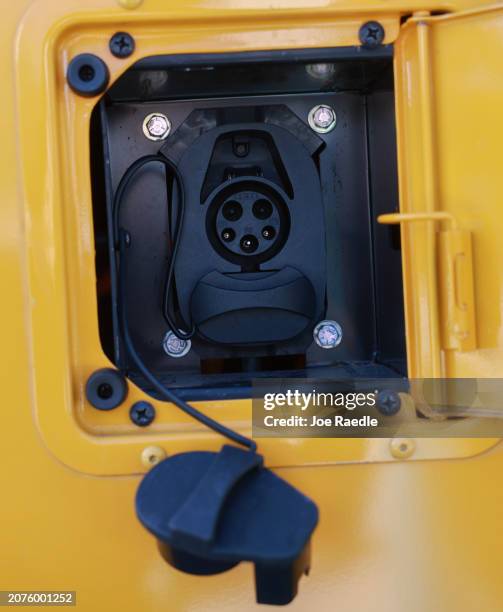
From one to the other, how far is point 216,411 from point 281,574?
11.0 inches

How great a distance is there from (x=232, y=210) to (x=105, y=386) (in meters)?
0.41

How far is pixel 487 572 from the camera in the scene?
1.13 meters

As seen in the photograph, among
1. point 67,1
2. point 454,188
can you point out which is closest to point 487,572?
point 454,188

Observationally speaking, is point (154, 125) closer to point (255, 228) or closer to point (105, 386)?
point (255, 228)

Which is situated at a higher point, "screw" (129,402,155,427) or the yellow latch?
the yellow latch

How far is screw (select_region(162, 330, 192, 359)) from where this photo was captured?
134cm

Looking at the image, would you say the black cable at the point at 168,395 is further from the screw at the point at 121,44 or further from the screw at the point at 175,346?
the screw at the point at 121,44

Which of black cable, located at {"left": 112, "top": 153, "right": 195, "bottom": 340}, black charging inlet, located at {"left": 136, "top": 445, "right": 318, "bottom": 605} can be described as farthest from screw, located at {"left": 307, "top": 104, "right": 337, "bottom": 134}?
black charging inlet, located at {"left": 136, "top": 445, "right": 318, "bottom": 605}

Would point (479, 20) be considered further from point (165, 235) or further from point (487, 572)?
point (487, 572)

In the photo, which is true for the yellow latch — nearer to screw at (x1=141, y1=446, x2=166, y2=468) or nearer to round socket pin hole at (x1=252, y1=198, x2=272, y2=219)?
round socket pin hole at (x1=252, y1=198, x2=272, y2=219)

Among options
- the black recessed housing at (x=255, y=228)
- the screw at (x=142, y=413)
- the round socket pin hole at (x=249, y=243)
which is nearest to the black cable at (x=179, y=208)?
the black recessed housing at (x=255, y=228)

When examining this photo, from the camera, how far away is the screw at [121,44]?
3.61 feet

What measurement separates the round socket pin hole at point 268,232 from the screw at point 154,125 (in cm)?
25

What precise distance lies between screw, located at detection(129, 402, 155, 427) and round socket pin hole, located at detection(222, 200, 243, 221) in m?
0.39
